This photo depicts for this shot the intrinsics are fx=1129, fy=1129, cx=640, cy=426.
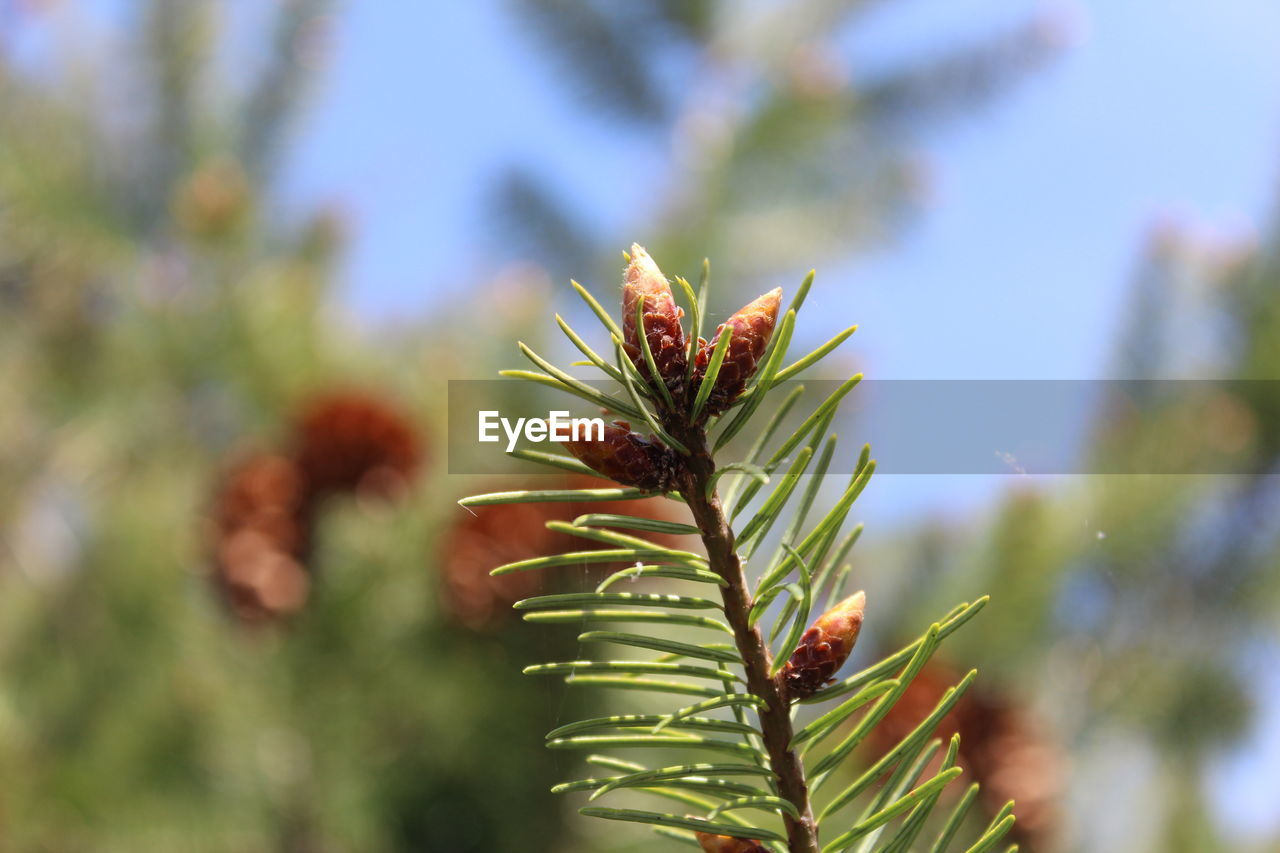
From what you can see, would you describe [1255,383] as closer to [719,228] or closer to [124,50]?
[719,228]

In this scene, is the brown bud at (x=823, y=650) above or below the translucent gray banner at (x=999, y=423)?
below

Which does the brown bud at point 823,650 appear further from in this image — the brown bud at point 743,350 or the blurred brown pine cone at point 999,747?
the blurred brown pine cone at point 999,747

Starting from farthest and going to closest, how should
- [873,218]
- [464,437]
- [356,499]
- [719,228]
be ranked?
[873,218], [719,228], [356,499], [464,437]

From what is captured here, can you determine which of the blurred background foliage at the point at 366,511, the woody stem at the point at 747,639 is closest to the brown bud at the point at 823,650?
the woody stem at the point at 747,639

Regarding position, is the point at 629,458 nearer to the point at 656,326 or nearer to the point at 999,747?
the point at 656,326

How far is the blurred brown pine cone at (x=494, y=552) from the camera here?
801 millimetres

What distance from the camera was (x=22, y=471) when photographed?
63.9 inches

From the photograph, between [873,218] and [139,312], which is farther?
[873,218]

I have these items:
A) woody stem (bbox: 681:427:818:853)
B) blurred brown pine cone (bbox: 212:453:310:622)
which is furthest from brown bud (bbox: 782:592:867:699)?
blurred brown pine cone (bbox: 212:453:310:622)

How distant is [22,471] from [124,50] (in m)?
0.61

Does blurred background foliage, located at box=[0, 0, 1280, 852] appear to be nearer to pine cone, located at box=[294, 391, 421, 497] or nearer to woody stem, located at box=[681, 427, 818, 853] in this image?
pine cone, located at box=[294, 391, 421, 497]

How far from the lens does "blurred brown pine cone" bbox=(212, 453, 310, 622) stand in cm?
87

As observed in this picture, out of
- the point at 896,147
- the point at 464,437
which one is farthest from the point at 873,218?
the point at 464,437

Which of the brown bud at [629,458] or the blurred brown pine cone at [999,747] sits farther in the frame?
the blurred brown pine cone at [999,747]
